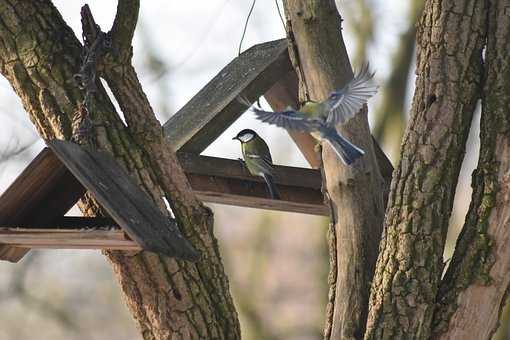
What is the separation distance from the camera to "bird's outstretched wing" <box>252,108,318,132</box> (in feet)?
10.9

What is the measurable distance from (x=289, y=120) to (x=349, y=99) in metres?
0.22

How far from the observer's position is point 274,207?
416 cm

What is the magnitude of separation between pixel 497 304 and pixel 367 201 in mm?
602

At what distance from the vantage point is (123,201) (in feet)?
8.98

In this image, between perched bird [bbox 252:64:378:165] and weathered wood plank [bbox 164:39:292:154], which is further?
weathered wood plank [bbox 164:39:292:154]

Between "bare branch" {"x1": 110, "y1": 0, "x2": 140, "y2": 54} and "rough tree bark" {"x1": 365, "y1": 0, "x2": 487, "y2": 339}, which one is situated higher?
"bare branch" {"x1": 110, "y1": 0, "x2": 140, "y2": 54}

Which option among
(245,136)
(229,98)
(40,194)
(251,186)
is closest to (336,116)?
(229,98)

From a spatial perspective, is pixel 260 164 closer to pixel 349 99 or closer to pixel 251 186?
pixel 251 186

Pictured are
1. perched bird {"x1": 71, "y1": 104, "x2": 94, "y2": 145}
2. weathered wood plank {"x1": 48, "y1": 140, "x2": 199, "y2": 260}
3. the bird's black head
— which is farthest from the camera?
the bird's black head

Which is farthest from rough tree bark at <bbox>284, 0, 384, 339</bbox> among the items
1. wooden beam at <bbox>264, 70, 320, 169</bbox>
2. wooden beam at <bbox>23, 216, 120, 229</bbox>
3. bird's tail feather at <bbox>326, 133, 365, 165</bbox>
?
wooden beam at <bbox>23, 216, 120, 229</bbox>

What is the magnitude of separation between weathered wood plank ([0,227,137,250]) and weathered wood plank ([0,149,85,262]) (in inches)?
3.7

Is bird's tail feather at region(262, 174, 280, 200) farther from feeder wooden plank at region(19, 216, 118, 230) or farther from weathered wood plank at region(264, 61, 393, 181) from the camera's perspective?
feeder wooden plank at region(19, 216, 118, 230)

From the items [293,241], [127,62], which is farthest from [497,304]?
[293,241]

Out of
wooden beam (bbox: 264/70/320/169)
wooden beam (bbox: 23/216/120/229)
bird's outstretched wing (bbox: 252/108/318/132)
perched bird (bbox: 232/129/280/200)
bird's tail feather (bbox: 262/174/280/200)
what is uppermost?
wooden beam (bbox: 264/70/320/169)
